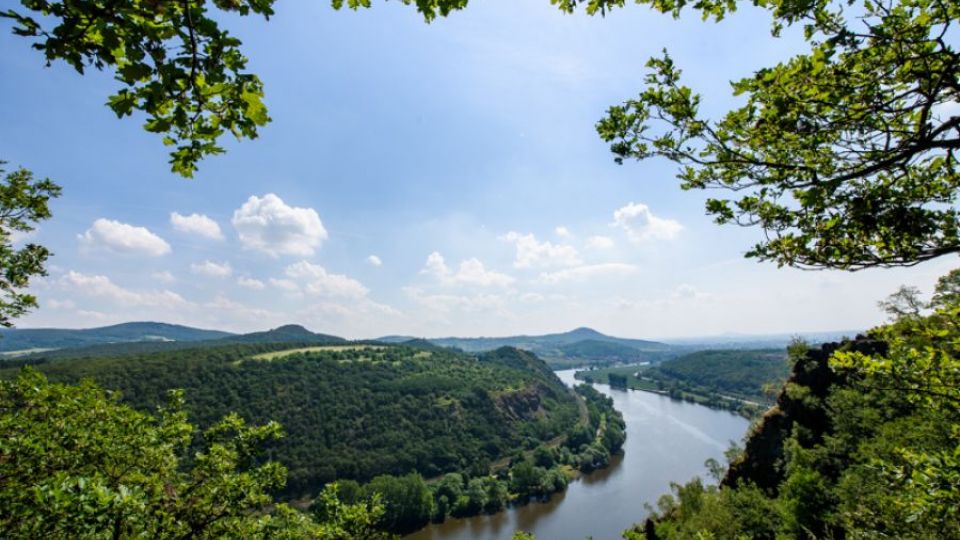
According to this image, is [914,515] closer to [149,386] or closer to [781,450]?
[781,450]

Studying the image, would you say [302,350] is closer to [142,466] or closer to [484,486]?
[484,486]

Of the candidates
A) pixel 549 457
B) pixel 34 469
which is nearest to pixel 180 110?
pixel 34 469

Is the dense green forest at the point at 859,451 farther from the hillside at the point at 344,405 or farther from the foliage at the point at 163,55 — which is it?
the hillside at the point at 344,405

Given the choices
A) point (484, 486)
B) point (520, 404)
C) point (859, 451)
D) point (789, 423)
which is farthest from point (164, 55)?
point (520, 404)

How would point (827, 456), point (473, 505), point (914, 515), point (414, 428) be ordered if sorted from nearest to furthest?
point (914, 515) → point (827, 456) → point (473, 505) → point (414, 428)

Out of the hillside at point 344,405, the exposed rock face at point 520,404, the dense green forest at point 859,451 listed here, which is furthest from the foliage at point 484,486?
the dense green forest at point 859,451

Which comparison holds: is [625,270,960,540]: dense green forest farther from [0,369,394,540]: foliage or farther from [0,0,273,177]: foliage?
[0,369,394,540]: foliage

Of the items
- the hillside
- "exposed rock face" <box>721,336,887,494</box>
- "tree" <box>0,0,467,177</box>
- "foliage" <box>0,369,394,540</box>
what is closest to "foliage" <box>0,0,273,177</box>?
"tree" <box>0,0,467,177</box>
